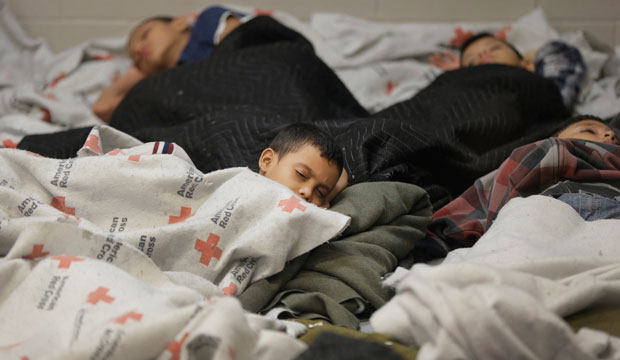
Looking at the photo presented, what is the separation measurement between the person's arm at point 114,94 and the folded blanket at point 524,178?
1.18 m

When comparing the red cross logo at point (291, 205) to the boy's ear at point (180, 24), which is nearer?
the red cross logo at point (291, 205)

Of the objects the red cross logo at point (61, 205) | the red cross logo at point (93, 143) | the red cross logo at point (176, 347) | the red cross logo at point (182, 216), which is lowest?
the red cross logo at point (182, 216)

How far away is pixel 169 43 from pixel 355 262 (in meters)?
1.37

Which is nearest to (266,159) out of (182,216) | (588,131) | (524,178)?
(182,216)

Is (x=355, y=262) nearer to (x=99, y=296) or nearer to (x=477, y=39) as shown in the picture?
(x=99, y=296)

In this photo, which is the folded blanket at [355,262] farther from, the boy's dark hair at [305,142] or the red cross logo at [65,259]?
the red cross logo at [65,259]

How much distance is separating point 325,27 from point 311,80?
0.59 m

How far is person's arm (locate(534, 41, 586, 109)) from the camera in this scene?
1.95 metres

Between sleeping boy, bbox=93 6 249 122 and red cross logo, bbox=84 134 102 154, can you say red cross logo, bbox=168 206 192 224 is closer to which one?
red cross logo, bbox=84 134 102 154

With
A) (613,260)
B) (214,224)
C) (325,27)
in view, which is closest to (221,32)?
(325,27)

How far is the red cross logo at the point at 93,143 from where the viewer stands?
3.93 feet

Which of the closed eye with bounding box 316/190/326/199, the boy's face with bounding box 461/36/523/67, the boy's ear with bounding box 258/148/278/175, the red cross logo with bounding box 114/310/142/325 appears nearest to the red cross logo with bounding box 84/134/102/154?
the boy's ear with bounding box 258/148/278/175

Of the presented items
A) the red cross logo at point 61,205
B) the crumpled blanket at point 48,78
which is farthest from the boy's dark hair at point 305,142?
the crumpled blanket at point 48,78

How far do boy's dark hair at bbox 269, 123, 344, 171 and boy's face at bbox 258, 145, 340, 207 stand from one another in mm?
11
